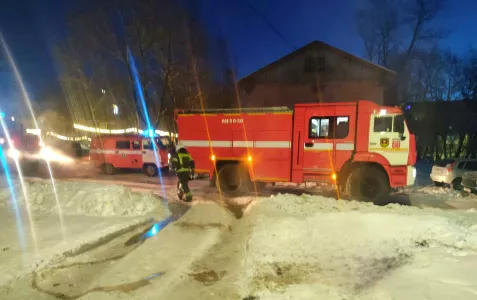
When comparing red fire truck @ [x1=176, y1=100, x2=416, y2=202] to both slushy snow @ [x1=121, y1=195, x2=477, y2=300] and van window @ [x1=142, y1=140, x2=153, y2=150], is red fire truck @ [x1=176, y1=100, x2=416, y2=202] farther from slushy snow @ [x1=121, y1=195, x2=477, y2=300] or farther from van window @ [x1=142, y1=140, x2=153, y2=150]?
van window @ [x1=142, y1=140, x2=153, y2=150]

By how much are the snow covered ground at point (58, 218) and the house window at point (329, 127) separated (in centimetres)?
507

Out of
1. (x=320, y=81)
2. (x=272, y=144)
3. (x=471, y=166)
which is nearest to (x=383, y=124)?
(x=272, y=144)

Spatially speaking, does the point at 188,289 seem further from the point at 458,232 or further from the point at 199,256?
the point at 458,232

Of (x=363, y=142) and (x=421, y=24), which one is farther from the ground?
(x=421, y=24)

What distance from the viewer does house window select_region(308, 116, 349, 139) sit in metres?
10.1

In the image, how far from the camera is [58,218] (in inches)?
291

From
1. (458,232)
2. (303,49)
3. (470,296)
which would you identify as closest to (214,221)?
(458,232)

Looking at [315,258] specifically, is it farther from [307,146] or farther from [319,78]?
[319,78]

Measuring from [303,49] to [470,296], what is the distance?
81.5ft

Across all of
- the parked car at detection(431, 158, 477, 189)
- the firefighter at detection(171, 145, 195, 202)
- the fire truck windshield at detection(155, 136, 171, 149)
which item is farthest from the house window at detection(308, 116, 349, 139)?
the fire truck windshield at detection(155, 136, 171, 149)

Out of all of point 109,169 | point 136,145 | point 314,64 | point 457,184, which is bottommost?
point 109,169

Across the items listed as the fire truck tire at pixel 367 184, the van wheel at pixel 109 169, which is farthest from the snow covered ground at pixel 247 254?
the van wheel at pixel 109 169

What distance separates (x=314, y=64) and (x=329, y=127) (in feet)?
55.5

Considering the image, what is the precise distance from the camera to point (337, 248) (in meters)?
5.14
